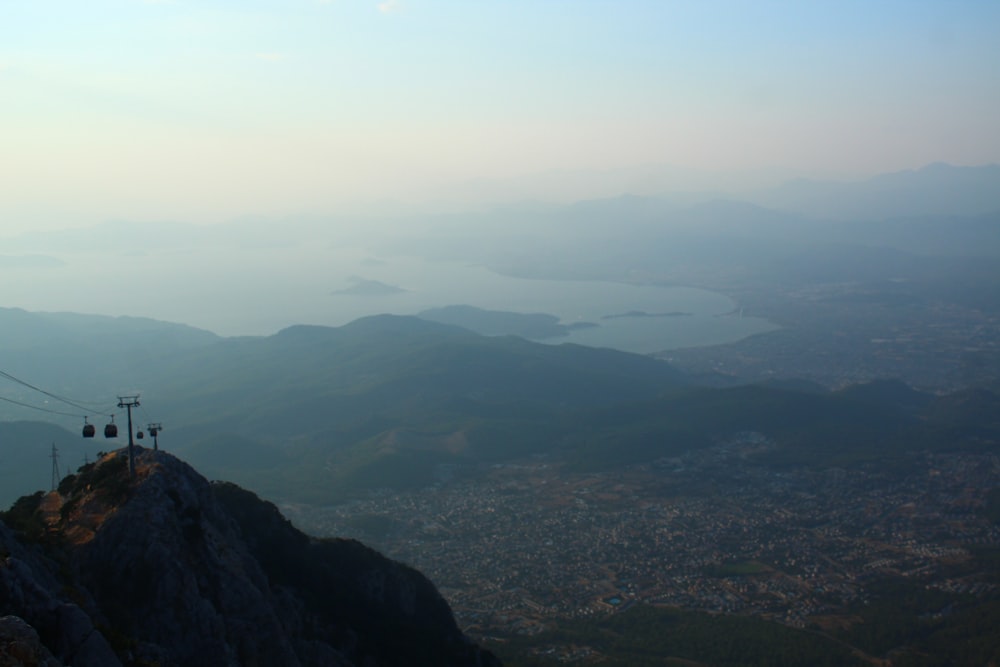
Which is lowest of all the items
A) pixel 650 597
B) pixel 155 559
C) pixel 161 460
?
pixel 650 597

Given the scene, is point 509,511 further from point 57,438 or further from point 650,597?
point 57,438

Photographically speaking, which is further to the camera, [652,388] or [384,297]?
[384,297]

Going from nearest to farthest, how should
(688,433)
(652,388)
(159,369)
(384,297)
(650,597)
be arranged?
(650,597)
(688,433)
(652,388)
(159,369)
(384,297)

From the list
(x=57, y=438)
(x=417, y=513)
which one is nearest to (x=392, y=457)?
(x=417, y=513)

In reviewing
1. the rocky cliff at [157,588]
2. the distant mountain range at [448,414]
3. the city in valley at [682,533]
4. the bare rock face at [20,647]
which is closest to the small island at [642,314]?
the distant mountain range at [448,414]

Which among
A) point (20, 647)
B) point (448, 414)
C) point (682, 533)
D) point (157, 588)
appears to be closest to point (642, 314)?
point (448, 414)

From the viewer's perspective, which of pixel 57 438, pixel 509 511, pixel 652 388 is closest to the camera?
pixel 509 511
